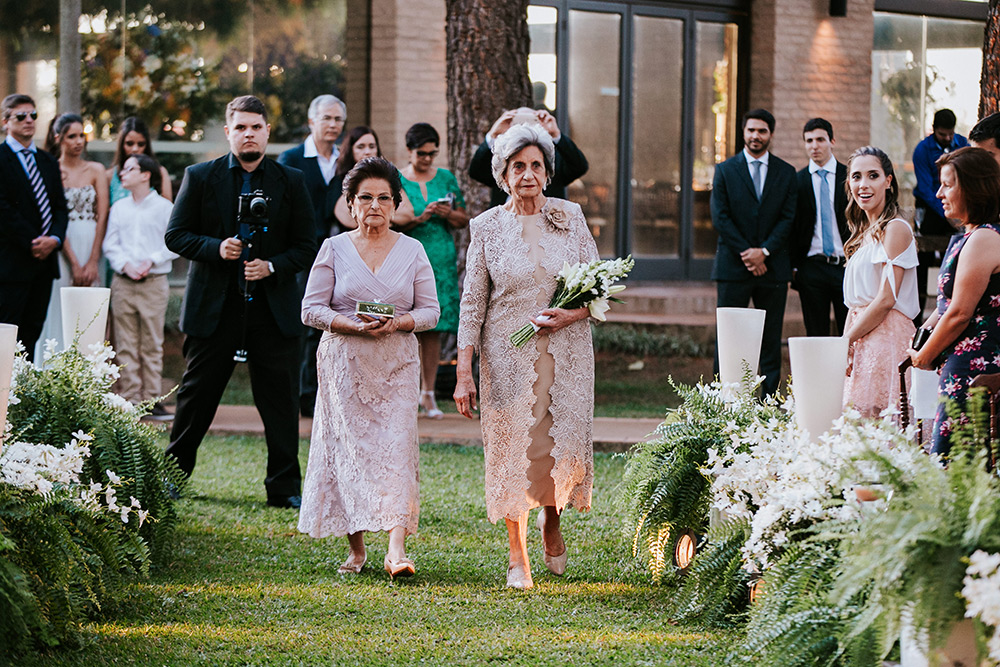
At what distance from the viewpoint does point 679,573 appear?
600 centimetres

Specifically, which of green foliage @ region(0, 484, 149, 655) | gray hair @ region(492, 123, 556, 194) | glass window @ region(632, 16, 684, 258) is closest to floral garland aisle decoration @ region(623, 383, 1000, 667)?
gray hair @ region(492, 123, 556, 194)

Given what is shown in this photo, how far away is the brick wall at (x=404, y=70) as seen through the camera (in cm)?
1555

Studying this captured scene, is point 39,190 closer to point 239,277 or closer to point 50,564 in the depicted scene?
point 239,277

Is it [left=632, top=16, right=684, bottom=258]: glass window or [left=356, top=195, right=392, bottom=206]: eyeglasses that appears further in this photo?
[left=632, top=16, right=684, bottom=258]: glass window

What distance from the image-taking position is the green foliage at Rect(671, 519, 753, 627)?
200 inches

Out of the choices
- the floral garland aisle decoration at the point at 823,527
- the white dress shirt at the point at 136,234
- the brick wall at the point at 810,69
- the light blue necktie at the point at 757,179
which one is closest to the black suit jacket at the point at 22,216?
the white dress shirt at the point at 136,234

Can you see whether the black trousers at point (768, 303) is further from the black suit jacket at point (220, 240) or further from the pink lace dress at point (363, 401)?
the pink lace dress at point (363, 401)

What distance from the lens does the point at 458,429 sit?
10.4m

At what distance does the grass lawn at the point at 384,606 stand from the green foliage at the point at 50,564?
0.67 ft

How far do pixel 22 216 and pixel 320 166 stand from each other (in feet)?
7.78

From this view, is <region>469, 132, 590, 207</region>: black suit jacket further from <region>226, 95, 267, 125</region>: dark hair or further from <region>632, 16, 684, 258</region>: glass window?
<region>632, 16, 684, 258</region>: glass window

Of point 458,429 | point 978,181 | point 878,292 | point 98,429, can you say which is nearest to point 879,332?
point 878,292

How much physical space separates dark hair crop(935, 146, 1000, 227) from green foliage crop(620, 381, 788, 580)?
1170mm

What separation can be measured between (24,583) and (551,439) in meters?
2.74
